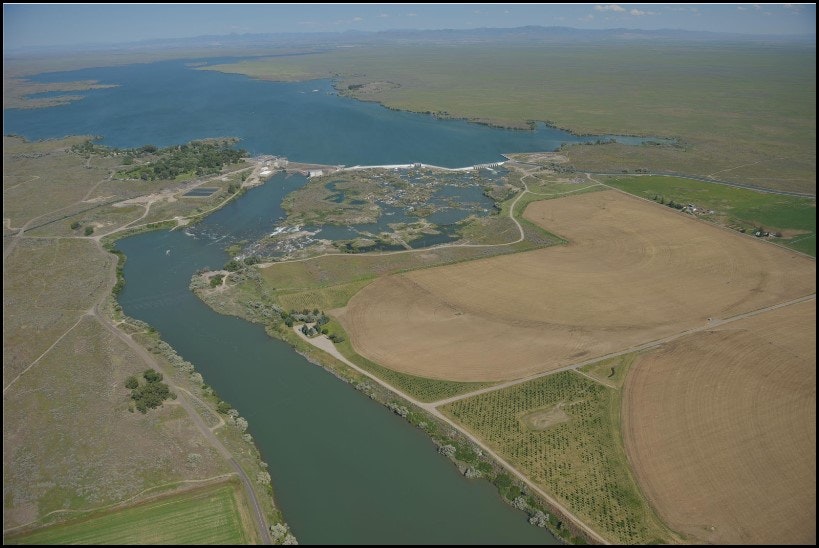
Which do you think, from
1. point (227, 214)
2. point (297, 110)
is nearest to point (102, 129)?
point (297, 110)

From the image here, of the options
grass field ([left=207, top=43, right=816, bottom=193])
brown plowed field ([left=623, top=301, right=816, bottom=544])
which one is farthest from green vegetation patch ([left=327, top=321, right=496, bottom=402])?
grass field ([left=207, top=43, right=816, bottom=193])

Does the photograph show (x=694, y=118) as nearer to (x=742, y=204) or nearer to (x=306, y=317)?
(x=742, y=204)

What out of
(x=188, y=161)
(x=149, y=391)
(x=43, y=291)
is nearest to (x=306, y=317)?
(x=149, y=391)

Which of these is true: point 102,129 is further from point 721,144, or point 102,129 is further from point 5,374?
point 721,144

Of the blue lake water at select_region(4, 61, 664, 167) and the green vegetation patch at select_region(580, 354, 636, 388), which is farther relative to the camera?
the blue lake water at select_region(4, 61, 664, 167)

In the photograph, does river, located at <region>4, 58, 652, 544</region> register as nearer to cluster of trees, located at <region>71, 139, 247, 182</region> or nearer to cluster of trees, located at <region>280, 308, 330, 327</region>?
cluster of trees, located at <region>280, 308, 330, 327</region>

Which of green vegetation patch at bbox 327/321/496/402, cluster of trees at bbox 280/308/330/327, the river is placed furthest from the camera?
cluster of trees at bbox 280/308/330/327
